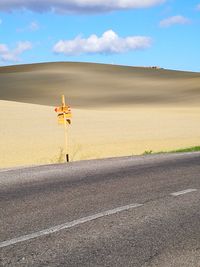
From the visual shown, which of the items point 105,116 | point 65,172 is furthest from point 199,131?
point 65,172

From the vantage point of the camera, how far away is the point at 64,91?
271 feet

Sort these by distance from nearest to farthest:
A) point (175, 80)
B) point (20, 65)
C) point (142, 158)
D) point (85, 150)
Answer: point (142, 158)
point (85, 150)
point (175, 80)
point (20, 65)

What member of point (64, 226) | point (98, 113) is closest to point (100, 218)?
point (64, 226)

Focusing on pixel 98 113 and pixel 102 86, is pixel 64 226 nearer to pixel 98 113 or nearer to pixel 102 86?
pixel 98 113

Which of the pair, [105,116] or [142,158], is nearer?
[142,158]

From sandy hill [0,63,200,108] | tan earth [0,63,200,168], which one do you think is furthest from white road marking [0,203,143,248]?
sandy hill [0,63,200,108]

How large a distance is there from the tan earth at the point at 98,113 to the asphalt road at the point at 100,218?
871 centimetres

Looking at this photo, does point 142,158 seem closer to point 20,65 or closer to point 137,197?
point 137,197

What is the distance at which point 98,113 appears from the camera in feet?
166

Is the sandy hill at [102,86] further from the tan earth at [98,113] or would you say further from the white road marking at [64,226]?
the white road marking at [64,226]

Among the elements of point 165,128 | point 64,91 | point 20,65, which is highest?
point 20,65

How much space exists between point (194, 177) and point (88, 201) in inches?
142

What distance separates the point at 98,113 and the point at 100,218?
4321 centimetres

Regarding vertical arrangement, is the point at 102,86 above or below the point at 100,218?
above
